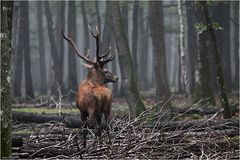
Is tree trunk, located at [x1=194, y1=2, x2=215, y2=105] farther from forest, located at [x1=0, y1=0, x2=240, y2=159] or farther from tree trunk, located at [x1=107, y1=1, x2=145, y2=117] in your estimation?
tree trunk, located at [x1=107, y1=1, x2=145, y2=117]

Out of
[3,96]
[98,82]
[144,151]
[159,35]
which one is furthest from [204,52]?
[3,96]

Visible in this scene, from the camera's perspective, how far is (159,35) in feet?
61.3

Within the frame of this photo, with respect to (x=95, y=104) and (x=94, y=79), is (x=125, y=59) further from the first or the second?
(x=95, y=104)

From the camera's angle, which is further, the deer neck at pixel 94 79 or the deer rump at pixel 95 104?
the deer neck at pixel 94 79

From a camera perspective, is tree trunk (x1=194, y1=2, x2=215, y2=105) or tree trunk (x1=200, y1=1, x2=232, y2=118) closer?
tree trunk (x1=200, y1=1, x2=232, y2=118)

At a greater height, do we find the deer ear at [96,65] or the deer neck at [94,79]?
the deer ear at [96,65]

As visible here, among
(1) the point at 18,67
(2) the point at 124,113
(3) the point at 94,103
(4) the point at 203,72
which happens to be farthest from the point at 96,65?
(1) the point at 18,67

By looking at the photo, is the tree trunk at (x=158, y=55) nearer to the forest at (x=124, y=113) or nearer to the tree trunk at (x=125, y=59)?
the forest at (x=124, y=113)

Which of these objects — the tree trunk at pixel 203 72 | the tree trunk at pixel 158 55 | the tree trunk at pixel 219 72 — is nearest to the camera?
the tree trunk at pixel 219 72

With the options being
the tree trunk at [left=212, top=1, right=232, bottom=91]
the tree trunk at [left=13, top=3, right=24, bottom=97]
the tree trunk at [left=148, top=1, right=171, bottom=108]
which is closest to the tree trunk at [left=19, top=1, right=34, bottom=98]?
the tree trunk at [left=13, top=3, right=24, bottom=97]

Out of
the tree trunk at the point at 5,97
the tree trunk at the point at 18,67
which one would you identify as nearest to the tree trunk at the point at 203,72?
the tree trunk at the point at 5,97

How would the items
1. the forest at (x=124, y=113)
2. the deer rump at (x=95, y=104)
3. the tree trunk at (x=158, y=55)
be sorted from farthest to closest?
the tree trunk at (x=158, y=55), the deer rump at (x=95, y=104), the forest at (x=124, y=113)

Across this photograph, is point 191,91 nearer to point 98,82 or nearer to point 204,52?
point 204,52

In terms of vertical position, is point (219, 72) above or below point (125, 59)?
below
